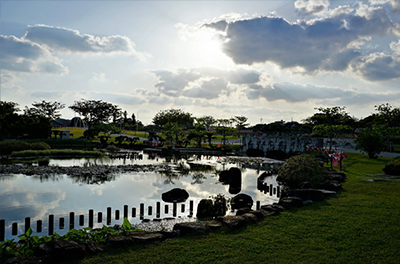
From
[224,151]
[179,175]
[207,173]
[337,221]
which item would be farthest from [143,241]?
[224,151]

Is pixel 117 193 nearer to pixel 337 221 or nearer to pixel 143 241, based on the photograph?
pixel 143 241

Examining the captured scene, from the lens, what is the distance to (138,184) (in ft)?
86.0

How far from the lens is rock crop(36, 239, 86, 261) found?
6.97 meters

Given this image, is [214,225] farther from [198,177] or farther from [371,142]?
[371,142]

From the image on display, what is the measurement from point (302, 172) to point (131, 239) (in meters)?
16.0

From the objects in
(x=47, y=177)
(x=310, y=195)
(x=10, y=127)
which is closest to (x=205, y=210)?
(x=310, y=195)

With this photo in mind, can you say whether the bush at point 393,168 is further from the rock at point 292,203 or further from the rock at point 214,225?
the rock at point 214,225

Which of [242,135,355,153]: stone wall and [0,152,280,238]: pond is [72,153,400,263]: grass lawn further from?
[242,135,355,153]: stone wall

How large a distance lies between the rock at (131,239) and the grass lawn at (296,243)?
21 centimetres

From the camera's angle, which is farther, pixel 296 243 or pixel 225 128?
pixel 225 128

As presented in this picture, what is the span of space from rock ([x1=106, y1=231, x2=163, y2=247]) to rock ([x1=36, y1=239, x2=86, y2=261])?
854 mm

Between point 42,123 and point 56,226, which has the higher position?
point 42,123

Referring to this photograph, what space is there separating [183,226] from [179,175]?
75.5 feet

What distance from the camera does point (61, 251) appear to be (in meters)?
7.02
